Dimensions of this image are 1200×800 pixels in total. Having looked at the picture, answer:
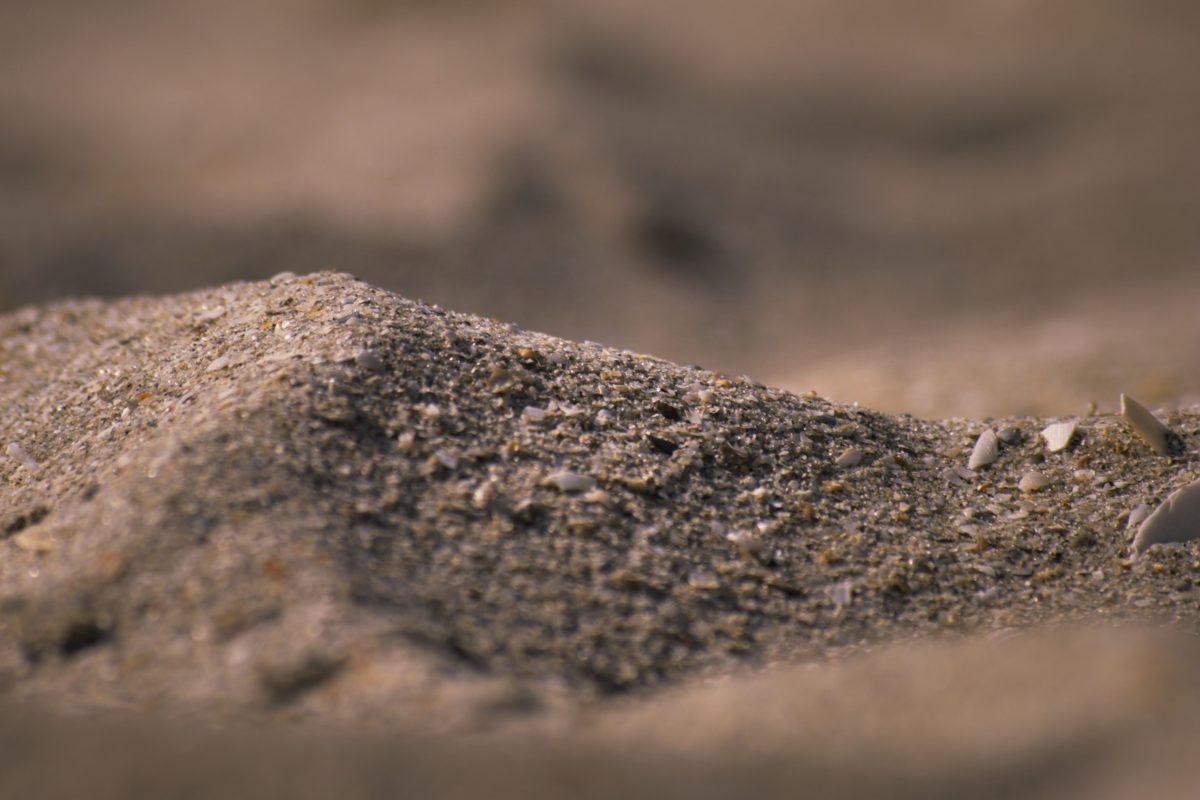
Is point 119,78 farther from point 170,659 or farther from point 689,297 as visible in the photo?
point 170,659

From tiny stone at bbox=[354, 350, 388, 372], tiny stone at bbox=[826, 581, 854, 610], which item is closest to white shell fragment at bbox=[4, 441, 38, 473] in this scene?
tiny stone at bbox=[354, 350, 388, 372]

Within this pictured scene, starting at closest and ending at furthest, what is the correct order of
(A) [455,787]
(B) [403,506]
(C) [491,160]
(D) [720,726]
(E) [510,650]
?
(A) [455,787] < (D) [720,726] < (E) [510,650] < (B) [403,506] < (C) [491,160]

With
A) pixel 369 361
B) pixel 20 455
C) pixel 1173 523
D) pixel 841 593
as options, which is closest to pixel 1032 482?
pixel 1173 523

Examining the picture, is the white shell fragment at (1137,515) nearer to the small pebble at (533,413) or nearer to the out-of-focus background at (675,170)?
the small pebble at (533,413)

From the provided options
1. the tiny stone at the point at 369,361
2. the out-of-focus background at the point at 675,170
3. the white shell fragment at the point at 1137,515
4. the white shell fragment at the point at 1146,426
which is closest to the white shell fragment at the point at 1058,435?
the white shell fragment at the point at 1146,426

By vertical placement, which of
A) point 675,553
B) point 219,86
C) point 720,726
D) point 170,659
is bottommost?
point 720,726

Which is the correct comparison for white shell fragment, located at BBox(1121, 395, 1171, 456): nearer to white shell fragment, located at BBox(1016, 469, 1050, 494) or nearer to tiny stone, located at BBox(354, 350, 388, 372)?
white shell fragment, located at BBox(1016, 469, 1050, 494)

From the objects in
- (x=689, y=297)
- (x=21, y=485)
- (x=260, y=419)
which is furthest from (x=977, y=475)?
(x=689, y=297)
